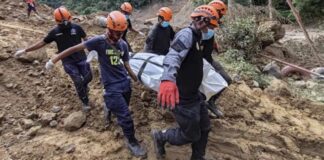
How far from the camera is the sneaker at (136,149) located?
457cm

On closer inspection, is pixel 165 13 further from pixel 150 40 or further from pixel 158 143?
pixel 158 143

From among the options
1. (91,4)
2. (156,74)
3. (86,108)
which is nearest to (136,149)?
(156,74)

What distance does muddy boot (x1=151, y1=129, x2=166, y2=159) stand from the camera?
435 cm

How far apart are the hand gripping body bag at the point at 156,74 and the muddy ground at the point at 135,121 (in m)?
0.72

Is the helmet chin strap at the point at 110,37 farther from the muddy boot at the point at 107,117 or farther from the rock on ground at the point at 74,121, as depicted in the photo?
the rock on ground at the point at 74,121

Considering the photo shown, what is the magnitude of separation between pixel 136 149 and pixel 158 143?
12.0 inches

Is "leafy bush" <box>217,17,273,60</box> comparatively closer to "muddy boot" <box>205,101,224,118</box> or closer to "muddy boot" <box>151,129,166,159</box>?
"muddy boot" <box>205,101,224,118</box>

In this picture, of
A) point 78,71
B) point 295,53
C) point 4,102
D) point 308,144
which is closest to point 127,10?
point 78,71

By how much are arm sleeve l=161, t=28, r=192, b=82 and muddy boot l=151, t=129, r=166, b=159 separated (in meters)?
1.11

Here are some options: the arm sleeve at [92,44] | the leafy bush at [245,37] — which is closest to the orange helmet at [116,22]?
the arm sleeve at [92,44]

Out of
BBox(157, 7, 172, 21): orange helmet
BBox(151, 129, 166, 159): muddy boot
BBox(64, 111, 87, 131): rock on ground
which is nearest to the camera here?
BBox(151, 129, 166, 159): muddy boot

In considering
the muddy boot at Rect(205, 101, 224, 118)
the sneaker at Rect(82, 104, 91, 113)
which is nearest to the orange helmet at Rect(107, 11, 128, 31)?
the sneaker at Rect(82, 104, 91, 113)

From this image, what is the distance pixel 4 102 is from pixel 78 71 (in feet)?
4.02

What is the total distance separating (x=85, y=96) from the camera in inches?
216
